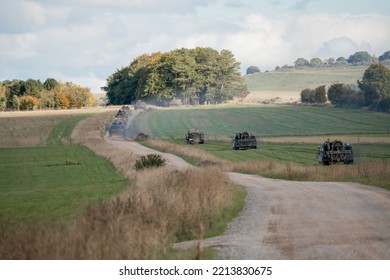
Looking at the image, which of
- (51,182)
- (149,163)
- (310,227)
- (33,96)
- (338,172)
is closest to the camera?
(310,227)

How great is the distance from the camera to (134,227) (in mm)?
15227

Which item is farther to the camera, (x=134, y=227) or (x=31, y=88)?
(x=31, y=88)

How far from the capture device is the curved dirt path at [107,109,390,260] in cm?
1514

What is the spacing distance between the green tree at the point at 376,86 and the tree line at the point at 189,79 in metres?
44.0

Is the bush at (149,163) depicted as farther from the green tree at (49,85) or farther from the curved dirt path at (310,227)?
the green tree at (49,85)

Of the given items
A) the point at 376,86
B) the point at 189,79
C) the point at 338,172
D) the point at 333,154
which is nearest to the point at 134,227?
the point at 338,172

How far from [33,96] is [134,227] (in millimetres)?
174999

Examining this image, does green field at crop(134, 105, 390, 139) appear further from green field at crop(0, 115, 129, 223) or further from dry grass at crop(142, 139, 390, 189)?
dry grass at crop(142, 139, 390, 189)

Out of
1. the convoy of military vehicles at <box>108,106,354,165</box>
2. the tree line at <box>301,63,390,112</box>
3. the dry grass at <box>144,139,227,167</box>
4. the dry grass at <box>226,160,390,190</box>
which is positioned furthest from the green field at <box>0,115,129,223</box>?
the tree line at <box>301,63,390,112</box>

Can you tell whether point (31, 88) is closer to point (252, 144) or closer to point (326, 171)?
point (252, 144)

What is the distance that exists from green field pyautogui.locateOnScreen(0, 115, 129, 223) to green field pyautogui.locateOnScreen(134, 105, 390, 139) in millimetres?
29044

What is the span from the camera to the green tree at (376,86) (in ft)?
445

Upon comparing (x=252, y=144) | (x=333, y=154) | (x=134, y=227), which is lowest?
(x=252, y=144)

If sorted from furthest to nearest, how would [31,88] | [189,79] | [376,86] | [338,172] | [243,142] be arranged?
[31,88], [189,79], [376,86], [243,142], [338,172]
